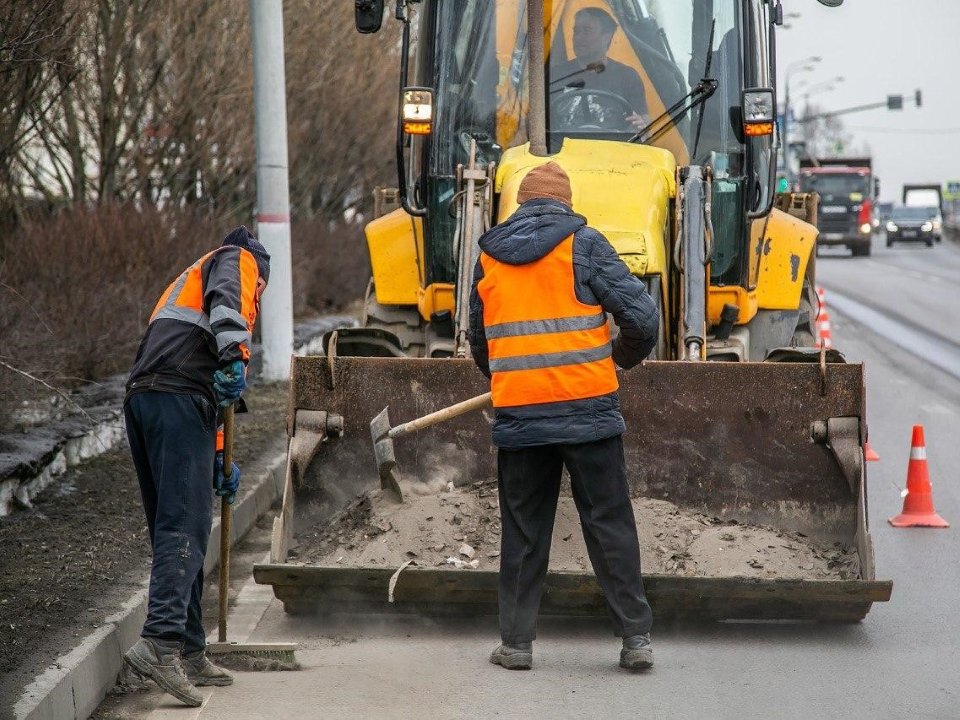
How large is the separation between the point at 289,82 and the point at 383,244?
440 inches

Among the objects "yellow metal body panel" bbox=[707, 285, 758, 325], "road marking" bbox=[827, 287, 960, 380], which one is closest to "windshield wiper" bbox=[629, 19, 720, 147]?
Answer: "yellow metal body panel" bbox=[707, 285, 758, 325]

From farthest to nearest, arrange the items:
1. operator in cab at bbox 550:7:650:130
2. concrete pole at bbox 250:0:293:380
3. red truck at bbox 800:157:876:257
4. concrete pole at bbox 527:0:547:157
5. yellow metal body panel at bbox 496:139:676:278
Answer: red truck at bbox 800:157:876:257
concrete pole at bbox 250:0:293:380
operator in cab at bbox 550:7:650:130
concrete pole at bbox 527:0:547:157
yellow metal body panel at bbox 496:139:676:278

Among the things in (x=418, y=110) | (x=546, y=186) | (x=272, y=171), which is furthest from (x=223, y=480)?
(x=272, y=171)

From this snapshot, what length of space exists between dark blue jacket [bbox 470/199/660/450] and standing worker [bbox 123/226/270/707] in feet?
3.29

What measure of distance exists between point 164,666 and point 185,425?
Result: 33.2 inches

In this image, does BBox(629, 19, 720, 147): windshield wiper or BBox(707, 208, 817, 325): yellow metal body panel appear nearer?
BBox(629, 19, 720, 147): windshield wiper

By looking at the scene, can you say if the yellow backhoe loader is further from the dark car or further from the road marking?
the dark car

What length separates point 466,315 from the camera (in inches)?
275

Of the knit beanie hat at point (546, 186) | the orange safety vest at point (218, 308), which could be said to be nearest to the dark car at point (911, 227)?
the knit beanie hat at point (546, 186)

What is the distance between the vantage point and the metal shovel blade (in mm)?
6098

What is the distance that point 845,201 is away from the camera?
4825 cm

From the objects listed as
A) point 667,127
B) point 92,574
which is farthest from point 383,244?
point 92,574

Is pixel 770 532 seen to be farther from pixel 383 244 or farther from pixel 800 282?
pixel 383 244

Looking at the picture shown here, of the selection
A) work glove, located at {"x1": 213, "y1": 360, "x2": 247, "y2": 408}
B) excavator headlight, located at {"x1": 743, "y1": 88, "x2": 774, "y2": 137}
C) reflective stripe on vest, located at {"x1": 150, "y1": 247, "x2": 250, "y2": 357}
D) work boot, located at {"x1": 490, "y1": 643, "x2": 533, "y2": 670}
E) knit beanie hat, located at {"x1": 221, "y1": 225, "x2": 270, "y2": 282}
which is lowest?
work boot, located at {"x1": 490, "y1": 643, "x2": 533, "y2": 670}
